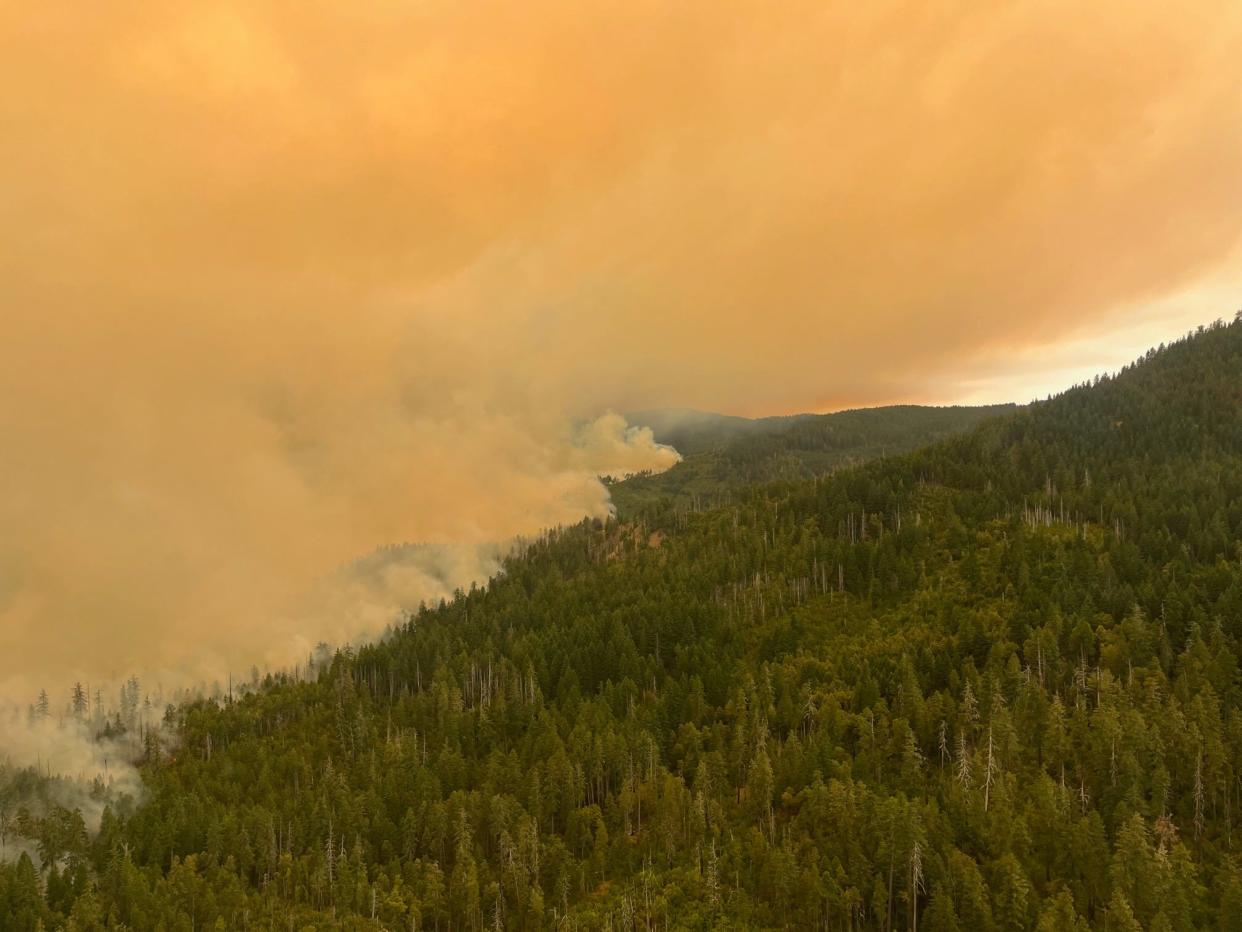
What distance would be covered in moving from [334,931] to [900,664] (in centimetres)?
12762

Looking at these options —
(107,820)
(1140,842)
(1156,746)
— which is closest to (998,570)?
(1156,746)

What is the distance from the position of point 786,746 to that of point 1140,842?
61.5m

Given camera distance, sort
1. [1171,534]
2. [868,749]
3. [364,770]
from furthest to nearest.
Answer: [1171,534], [364,770], [868,749]

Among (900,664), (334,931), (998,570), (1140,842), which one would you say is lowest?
(334,931)

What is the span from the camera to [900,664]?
514 feet

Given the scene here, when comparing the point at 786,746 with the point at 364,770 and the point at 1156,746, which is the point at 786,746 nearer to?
the point at 1156,746

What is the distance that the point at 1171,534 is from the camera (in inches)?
7579

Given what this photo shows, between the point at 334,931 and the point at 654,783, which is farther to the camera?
the point at 654,783

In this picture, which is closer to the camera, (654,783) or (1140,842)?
(1140,842)

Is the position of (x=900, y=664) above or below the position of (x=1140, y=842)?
above

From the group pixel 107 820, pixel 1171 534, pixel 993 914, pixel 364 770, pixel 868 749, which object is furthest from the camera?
pixel 1171 534

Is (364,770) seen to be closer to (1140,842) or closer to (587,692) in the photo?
(587,692)

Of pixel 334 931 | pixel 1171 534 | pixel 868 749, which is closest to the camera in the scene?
pixel 334 931

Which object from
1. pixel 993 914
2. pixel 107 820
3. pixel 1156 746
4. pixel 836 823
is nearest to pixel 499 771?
pixel 836 823
